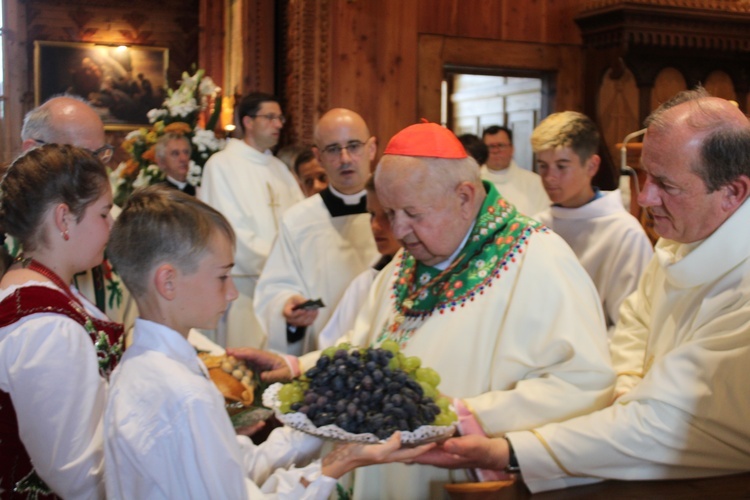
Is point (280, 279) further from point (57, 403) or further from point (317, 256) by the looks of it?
point (57, 403)

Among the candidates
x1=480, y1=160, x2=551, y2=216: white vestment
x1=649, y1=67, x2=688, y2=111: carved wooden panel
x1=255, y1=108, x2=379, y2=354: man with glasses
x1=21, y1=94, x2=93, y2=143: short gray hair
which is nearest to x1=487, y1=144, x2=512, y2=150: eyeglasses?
x1=480, y1=160, x2=551, y2=216: white vestment

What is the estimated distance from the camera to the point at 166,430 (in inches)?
70.4

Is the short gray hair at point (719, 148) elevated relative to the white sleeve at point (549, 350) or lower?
elevated

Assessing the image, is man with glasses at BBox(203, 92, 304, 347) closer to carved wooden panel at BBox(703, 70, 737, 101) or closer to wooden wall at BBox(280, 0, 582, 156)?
wooden wall at BBox(280, 0, 582, 156)

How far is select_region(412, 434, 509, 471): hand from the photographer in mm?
2248

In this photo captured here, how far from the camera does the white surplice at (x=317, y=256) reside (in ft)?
15.6

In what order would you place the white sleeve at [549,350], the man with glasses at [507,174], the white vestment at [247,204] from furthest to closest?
the man with glasses at [507,174]
the white vestment at [247,204]
the white sleeve at [549,350]

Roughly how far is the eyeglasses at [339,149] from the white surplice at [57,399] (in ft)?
9.20

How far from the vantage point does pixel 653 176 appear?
238cm

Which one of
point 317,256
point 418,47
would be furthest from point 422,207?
point 418,47

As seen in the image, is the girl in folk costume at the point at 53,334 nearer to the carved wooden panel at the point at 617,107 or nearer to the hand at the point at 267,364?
the hand at the point at 267,364

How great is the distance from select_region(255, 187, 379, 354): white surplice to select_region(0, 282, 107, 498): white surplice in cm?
257

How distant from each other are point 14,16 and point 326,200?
32.0 feet

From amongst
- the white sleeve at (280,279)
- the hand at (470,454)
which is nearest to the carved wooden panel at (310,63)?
the white sleeve at (280,279)
